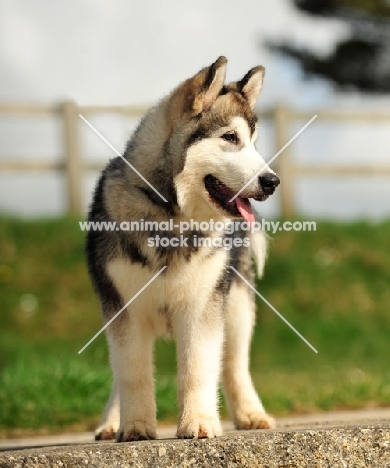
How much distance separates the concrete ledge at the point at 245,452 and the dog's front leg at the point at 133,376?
1.74 feet

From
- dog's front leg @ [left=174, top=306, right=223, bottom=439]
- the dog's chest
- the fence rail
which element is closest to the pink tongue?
the dog's chest

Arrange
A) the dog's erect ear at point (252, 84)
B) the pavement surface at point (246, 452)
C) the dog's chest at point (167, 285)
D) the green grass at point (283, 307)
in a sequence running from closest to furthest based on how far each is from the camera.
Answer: the pavement surface at point (246, 452), the dog's chest at point (167, 285), the dog's erect ear at point (252, 84), the green grass at point (283, 307)

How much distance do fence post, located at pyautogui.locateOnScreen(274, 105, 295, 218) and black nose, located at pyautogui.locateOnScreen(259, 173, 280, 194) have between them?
1013 centimetres

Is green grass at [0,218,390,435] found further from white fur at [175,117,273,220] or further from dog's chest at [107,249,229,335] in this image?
white fur at [175,117,273,220]

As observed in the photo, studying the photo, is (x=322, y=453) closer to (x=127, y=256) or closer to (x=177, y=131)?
(x=127, y=256)

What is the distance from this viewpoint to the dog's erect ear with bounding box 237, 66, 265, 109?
13.7 ft

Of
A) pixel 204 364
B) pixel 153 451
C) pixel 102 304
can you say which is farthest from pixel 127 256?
pixel 153 451

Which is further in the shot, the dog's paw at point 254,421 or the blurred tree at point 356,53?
the blurred tree at point 356,53

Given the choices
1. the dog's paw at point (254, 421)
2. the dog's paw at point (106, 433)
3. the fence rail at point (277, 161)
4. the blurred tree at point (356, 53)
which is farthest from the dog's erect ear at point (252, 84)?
the blurred tree at point (356, 53)

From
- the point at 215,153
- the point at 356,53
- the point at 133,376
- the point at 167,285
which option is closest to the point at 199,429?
the point at 133,376

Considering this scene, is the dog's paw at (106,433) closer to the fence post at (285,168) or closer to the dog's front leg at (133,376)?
the dog's front leg at (133,376)

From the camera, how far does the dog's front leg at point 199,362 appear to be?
148 inches

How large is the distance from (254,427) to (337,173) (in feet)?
32.3

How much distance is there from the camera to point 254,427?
454 cm
